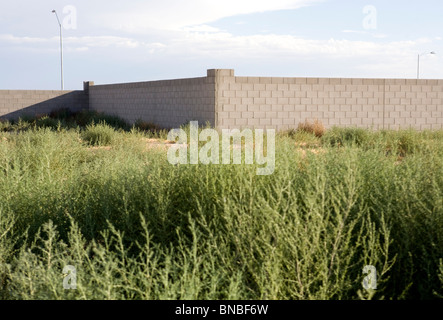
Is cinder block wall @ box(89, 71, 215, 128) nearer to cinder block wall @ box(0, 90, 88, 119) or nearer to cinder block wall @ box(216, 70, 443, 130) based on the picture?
cinder block wall @ box(216, 70, 443, 130)

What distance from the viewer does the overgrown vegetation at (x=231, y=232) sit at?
4.21 meters

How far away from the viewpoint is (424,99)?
2284 cm

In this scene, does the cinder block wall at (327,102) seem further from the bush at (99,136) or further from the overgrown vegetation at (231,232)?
the overgrown vegetation at (231,232)

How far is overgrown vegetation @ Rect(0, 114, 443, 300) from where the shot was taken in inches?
166

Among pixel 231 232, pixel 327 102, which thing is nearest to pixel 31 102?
pixel 327 102

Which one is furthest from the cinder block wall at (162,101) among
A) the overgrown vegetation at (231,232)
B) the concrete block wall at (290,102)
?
the overgrown vegetation at (231,232)

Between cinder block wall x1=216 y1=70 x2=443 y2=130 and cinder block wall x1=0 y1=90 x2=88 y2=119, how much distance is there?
16.7 metres

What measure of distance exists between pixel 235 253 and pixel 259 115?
51.3 feet

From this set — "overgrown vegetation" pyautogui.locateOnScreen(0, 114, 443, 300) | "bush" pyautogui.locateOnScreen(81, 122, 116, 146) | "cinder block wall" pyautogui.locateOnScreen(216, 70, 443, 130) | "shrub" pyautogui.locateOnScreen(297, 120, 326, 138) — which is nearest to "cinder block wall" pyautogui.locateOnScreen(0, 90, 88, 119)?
"bush" pyautogui.locateOnScreen(81, 122, 116, 146)

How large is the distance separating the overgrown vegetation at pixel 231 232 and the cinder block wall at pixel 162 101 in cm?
1255
